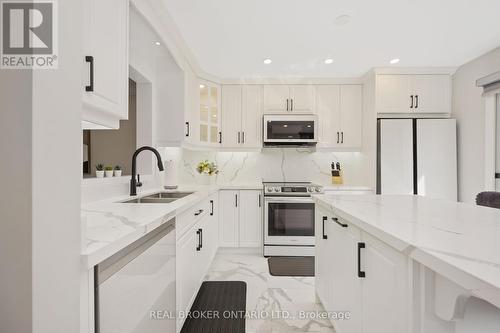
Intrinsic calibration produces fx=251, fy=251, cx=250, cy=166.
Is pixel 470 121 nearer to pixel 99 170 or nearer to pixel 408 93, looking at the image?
pixel 408 93

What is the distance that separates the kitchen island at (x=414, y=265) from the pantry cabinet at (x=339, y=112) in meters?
2.30

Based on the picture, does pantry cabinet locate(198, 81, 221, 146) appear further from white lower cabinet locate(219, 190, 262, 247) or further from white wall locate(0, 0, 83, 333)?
white wall locate(0, 0, 83, 333)

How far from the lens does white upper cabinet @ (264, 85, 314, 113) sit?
3734 millimetres

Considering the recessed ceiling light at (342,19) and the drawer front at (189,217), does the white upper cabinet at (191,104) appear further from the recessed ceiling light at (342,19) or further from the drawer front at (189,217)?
the recessed ceiling light at (342,19)

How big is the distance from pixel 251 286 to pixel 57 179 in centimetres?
223

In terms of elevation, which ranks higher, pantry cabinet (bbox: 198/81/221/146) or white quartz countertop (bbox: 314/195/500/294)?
pantry cabinet (bbox: 198/81/221/146)

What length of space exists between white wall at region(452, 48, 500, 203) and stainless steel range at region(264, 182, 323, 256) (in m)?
1.94

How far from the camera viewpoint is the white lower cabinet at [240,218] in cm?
338

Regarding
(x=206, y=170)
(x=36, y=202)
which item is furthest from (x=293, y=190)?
(x=36, y=202)

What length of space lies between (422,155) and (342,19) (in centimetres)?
203

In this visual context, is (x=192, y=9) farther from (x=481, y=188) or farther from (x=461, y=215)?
(x=481, y=188)

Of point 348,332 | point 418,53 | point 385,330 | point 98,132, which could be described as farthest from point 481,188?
point 98,132

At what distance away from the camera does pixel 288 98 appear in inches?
147

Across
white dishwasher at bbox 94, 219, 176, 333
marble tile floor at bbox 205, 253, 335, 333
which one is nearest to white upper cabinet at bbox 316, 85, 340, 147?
marble tile floor at bbox 205, 253, 335, 333
